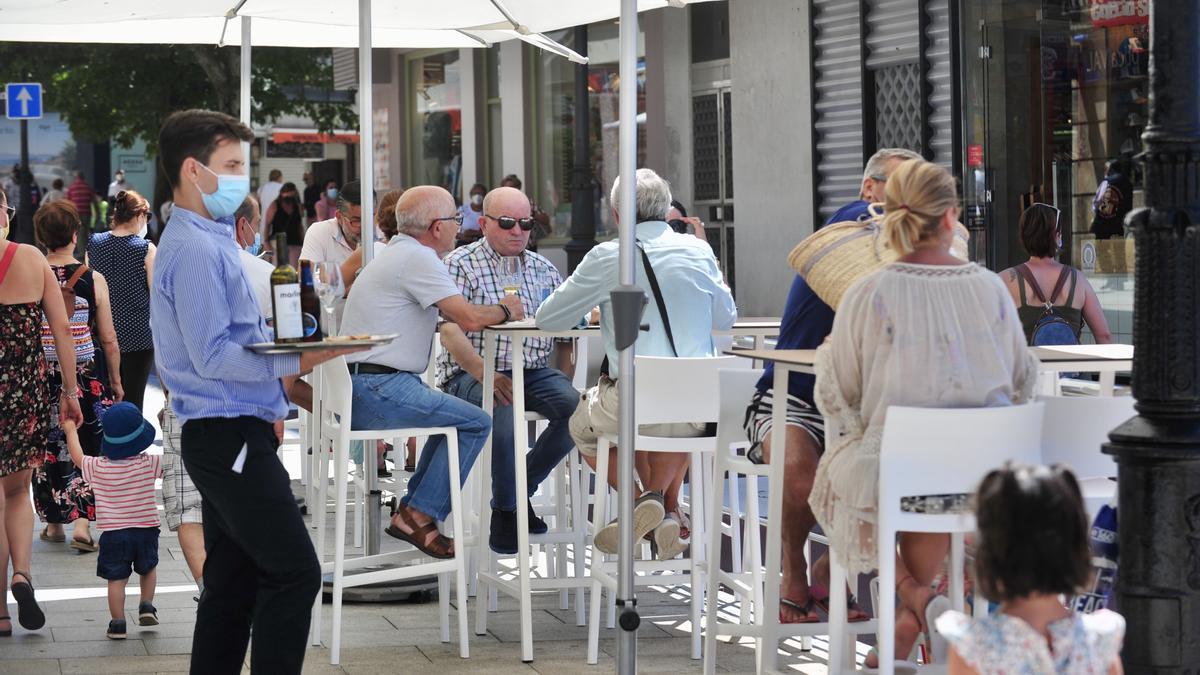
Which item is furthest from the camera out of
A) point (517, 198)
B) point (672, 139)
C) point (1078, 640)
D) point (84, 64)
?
point (84, 64)

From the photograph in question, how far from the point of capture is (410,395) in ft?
22.1

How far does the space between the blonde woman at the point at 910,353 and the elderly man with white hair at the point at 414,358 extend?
87.5 inches

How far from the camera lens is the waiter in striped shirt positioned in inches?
182

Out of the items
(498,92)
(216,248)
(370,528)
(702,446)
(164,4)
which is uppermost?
(498,92)

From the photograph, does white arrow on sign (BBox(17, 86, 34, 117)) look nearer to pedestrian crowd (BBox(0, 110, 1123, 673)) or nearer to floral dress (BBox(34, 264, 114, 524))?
pedestrian crowd (BBox(0, 110, 1123, 673))

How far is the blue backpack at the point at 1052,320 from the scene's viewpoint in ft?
27.6

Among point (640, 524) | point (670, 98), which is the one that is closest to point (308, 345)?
point (640, 524)

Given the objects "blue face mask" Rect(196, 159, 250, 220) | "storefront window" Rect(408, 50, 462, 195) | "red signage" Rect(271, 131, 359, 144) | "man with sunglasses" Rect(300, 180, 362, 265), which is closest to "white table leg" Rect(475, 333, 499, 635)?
"blue face mask" Rect(196, 159, 250, 220)

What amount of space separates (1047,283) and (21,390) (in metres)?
4.91

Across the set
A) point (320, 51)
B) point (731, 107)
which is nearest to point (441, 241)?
point (731, 107)

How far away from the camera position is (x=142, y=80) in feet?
91.6

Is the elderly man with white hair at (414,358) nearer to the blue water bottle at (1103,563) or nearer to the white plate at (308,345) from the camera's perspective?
the white plate at (308,345)

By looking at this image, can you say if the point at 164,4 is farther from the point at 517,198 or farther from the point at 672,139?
the point at 672,139

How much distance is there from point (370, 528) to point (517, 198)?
1709mm
